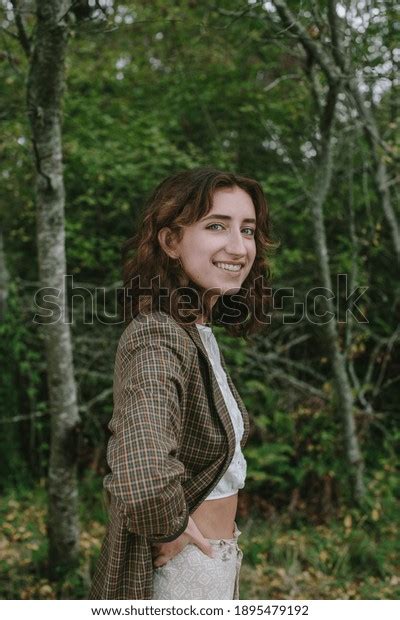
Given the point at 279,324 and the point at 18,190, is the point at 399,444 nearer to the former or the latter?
the point at 279,324

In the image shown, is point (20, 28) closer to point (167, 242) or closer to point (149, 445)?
point (167, 242)

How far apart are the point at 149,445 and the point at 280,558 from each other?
110 inches

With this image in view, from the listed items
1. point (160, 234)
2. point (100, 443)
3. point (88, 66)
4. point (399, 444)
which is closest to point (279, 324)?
point (399, 444)

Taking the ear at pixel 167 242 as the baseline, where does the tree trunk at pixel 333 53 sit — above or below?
above

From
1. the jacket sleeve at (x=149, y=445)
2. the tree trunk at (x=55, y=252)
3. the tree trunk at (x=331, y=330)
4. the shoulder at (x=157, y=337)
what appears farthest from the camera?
the tree trunk at (x=331, y=330)

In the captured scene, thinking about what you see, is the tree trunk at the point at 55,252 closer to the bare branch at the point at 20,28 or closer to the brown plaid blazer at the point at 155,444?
the bare branch at the point at 20,28

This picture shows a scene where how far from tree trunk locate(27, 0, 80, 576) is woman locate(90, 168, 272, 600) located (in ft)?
4.01

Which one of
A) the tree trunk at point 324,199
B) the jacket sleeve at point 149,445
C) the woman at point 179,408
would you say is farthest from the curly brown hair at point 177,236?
the tree trunk at point 324,199

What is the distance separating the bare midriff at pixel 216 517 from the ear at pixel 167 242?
614 millimetres

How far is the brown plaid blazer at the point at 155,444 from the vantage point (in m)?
1.09

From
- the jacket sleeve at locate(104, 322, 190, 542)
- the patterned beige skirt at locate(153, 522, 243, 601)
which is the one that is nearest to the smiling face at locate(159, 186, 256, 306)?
the jacket sleeve at locate(104, 322, 190, 542)

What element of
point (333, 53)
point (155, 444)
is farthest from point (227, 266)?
point (333, 53)
